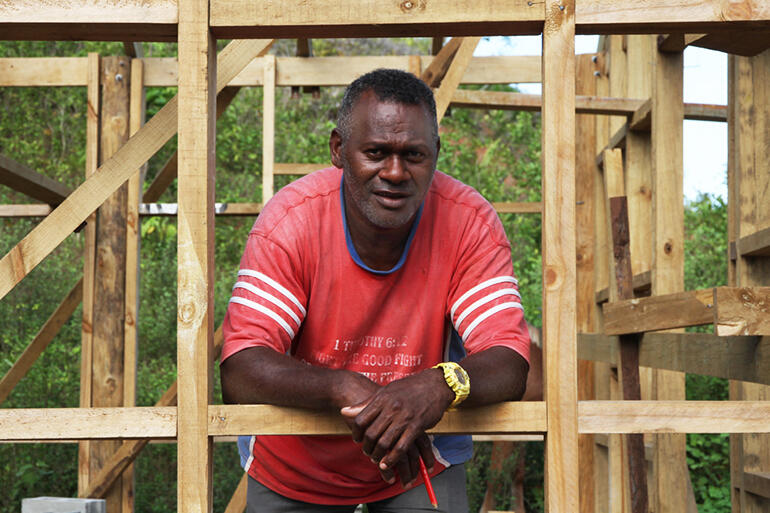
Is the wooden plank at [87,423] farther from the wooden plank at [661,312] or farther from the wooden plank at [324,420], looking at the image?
the wooden plank at [661,312]

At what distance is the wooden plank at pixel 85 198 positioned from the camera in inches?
102

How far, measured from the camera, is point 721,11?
1.99 meters

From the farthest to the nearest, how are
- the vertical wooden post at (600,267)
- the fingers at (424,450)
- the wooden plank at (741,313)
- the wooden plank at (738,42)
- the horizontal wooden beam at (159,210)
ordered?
the vertical wooden post at (600,267)
the horizontal wooden beam at (159,210)
the wooden plank at (738,42)
the wooden plank at (741,313)
the fingers at (424,450)

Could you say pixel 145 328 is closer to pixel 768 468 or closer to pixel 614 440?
pixel 614 440

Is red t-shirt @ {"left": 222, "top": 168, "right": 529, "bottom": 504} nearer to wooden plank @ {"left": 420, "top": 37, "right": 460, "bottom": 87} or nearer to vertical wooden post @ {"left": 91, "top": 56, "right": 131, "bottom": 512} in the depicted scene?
wooden plank @ {"left": 420, "top": 37, "right": 460, "bottom": 87}

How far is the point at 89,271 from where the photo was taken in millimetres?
5363

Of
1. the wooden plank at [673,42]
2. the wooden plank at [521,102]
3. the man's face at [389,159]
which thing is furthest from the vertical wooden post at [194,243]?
the wooden plank at [521,102]

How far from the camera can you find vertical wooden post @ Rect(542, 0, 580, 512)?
6.51 feet

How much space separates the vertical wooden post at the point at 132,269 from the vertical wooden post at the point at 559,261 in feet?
12.5

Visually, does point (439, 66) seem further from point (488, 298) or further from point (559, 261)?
point (559, 261)

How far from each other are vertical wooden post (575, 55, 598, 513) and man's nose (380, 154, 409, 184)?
3505 millimetres

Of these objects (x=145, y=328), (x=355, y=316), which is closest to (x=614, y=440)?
(x=355, y=316)

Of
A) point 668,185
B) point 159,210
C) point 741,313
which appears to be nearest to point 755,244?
point 668,185

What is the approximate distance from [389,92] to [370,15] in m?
0.31
